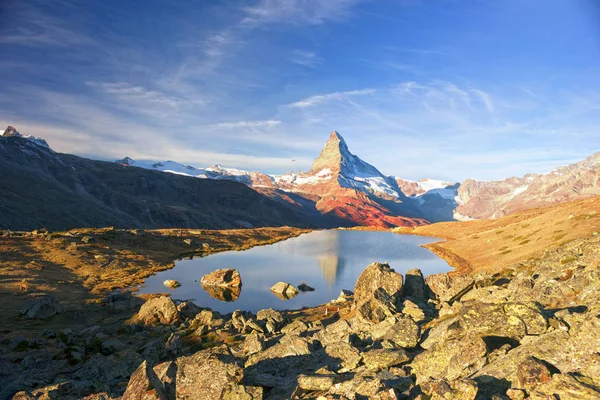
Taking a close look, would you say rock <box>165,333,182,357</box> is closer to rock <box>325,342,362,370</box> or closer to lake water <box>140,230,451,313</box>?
rock <box>325,342,362,370</box>

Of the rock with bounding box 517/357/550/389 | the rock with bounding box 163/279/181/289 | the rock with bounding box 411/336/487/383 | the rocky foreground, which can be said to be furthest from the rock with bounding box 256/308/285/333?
A: the rock with bounding box 163/279/181/289

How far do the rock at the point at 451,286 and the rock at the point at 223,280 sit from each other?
37.0 meters

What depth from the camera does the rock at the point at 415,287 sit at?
4029 centimetres

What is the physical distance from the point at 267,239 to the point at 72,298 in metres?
106

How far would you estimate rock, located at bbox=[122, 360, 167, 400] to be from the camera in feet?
49.2

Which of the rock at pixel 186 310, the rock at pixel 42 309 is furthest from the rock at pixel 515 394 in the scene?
the rock at pixel 42 309

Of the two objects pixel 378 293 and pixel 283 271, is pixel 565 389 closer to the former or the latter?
pixel 378 293

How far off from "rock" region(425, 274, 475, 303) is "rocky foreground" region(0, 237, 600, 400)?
0.21 metres

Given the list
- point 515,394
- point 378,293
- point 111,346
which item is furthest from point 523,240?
point 111,346

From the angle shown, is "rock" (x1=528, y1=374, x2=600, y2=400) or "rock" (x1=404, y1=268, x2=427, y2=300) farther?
"rock" (x1=404, y1=268, x2=427, y2=300)

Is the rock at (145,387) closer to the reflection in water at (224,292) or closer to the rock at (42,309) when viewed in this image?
the rock at (42,309)

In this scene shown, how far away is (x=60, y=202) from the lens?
174m

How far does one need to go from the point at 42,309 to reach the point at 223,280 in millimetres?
28705

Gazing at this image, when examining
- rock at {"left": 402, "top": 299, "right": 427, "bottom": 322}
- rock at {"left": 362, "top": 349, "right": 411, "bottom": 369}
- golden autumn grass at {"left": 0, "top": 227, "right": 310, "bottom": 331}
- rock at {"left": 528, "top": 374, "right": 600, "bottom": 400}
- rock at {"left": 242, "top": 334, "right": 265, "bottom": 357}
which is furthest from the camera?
golden autumn grass at {"left": 0, "top": 227, "right": 310, "bottom": 331}
